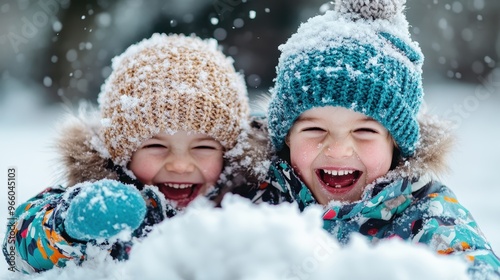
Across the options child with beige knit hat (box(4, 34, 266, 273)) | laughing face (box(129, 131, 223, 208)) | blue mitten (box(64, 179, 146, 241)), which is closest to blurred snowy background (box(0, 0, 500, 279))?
child with beige knit hat (box(4, 34, 266, 273))

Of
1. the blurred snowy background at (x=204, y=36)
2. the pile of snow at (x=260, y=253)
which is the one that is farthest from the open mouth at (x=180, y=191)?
the blurred snowy background at (x=204, y=36)

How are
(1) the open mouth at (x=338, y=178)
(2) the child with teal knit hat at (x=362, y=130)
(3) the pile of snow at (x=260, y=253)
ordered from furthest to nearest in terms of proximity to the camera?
(1) the open mouth at (x=338, y=178), (2) the child with teal knit hat at (x=362, y=130), (3) the pile of snow at (x=260, y=253)

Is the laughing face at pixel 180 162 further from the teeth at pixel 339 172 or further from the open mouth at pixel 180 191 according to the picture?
the teeth at pixel 339 172

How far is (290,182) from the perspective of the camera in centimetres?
189

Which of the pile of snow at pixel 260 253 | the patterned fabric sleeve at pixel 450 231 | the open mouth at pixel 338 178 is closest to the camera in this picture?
the pile of snow at pixel 260 253

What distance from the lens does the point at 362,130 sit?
1.82m

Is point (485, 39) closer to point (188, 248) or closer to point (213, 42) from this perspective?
point (213, 42)

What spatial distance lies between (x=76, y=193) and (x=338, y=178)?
78cm

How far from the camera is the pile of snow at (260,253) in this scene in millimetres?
941

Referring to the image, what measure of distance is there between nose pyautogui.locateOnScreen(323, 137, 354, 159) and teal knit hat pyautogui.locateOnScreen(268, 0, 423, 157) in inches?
4.0

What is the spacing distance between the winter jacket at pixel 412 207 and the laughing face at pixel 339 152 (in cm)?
4

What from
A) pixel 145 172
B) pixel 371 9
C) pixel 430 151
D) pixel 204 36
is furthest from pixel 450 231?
pixel 204 36

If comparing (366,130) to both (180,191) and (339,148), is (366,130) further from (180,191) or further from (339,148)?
(180,191)

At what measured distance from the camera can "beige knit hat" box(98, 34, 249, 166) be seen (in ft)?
6.29
